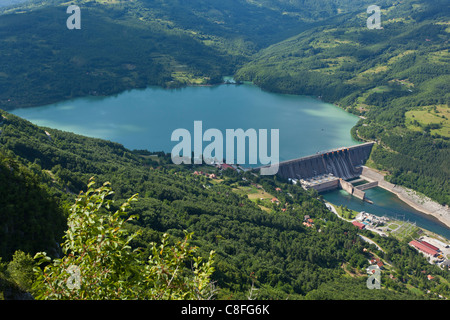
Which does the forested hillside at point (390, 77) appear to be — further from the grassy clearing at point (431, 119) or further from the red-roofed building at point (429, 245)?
the red-roofed building at point (429, 245)

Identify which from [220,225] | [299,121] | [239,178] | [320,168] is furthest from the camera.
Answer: [299,121]

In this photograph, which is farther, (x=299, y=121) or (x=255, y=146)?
(x=299, y=121)

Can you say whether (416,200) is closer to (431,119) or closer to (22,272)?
(431,119)

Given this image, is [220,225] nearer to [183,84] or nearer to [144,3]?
[183,84]

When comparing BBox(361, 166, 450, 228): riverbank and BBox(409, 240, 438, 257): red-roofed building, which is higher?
BBox(361, 166, 450, 228): riverbank

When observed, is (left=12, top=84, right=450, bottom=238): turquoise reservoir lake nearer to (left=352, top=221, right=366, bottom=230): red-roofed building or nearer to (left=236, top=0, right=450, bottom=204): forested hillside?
(left=236, top=0, right=450, bottom=204): forested hillside

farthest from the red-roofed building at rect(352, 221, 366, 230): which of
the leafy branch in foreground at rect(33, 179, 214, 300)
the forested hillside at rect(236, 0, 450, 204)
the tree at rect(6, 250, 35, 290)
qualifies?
the leafy branch in foreground at rect(33, 179, 214, 300)

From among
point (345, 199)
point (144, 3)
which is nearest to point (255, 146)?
point (345, 199)

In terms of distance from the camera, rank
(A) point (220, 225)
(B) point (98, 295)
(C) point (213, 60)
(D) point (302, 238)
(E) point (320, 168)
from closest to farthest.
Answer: (B) point (98, 295), (A) point (220, 225), (D) point (302, 238), (E) point (320, 168), (C) point (213, 60)
